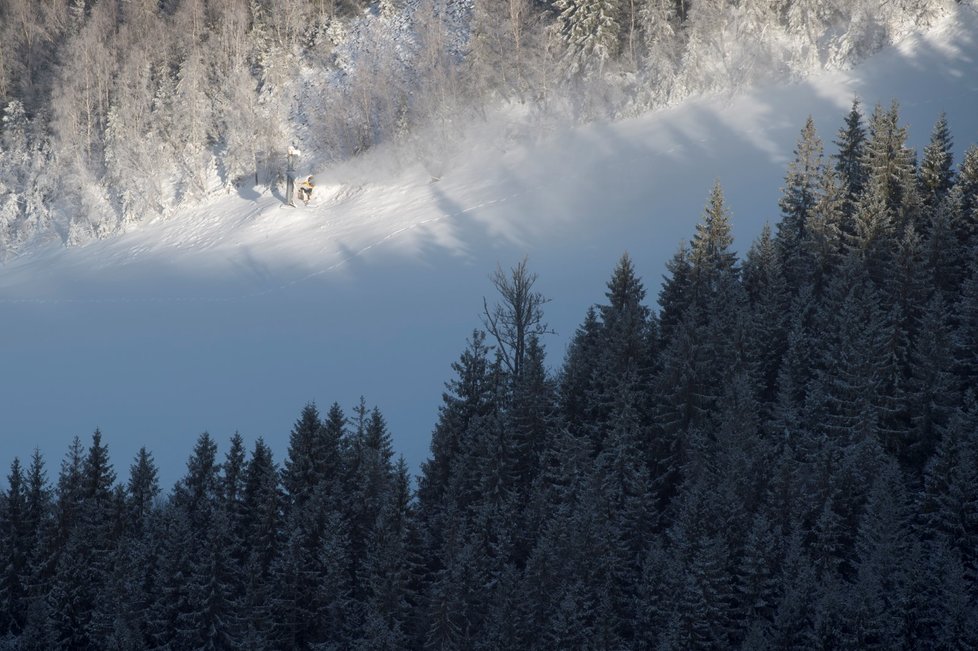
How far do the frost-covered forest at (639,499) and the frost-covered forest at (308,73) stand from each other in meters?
25.8

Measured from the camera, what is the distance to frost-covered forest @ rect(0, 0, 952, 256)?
62.7m

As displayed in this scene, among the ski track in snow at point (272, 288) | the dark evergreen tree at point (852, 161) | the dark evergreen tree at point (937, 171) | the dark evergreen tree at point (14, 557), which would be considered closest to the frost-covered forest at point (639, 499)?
the dark evergreen tree at point (14, 557)

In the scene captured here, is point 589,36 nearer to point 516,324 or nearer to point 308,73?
point 308,73

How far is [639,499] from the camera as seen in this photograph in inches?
1051

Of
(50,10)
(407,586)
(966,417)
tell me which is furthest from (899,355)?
(50,10)

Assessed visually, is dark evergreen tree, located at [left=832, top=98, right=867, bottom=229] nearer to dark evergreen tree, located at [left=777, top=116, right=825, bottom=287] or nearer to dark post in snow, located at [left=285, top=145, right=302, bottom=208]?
dark evergreen tree, located at [left=777, top=116, right=825, bottom=287]

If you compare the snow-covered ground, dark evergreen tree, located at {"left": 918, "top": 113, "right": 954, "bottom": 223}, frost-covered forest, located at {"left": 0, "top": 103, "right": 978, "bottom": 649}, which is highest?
dark evergreen tree, located at {"left": 918, "top": 113, "right": 954, "bottom": 223}

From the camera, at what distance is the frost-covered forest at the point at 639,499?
22984mm

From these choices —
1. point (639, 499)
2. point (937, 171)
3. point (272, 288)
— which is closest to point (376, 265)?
point (272, 288)

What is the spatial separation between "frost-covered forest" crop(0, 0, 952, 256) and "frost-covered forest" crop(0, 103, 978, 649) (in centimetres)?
2579

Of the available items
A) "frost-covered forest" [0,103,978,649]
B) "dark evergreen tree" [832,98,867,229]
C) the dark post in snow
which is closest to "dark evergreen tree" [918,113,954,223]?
"frost-covered forest" [0,103,978,649]

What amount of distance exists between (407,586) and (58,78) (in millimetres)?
69341

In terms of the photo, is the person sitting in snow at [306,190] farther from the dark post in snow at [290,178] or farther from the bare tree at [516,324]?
the bare tree at [516,324]

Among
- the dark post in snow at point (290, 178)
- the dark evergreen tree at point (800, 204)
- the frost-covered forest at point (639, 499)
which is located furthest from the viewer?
the dark post in snow at point (290, 178)
